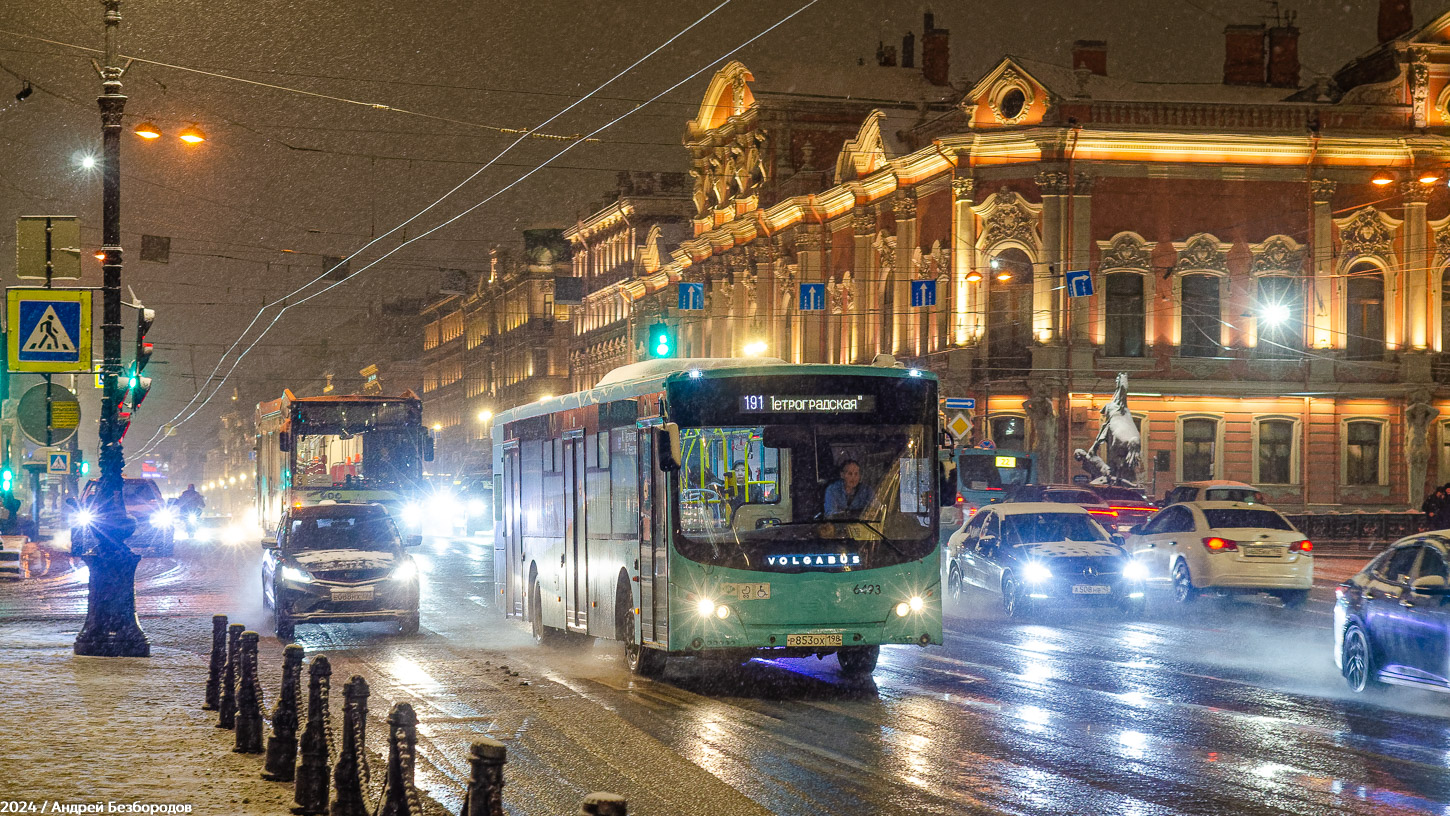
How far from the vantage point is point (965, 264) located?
51.2 metres

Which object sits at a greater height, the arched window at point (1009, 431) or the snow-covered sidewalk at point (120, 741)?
the arched window at point (1009, 431)

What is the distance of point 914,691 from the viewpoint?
14.5 metres

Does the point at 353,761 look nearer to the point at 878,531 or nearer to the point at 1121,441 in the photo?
the point at 878,531

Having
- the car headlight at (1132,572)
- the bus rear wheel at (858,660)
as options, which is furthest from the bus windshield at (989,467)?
the bus rear wheel at (858,660)

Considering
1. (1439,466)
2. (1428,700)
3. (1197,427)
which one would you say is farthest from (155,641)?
(1439,466)

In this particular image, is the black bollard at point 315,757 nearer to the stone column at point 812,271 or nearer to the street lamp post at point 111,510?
the street lamp post at point 111,510

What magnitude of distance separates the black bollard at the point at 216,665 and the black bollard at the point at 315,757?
163 inches

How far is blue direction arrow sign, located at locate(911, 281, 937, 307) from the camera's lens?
48250 mm

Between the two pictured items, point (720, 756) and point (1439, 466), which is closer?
point (720, 756)

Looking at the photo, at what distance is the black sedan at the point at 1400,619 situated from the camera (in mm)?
12820

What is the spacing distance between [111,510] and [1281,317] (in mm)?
40419

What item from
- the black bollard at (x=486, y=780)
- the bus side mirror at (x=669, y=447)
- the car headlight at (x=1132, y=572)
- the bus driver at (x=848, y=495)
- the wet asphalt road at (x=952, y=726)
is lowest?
the wet asphalt road at (x=952, y=726)

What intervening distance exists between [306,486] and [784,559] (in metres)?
23.2

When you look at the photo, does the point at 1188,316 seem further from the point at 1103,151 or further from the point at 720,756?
the point at 720,756
